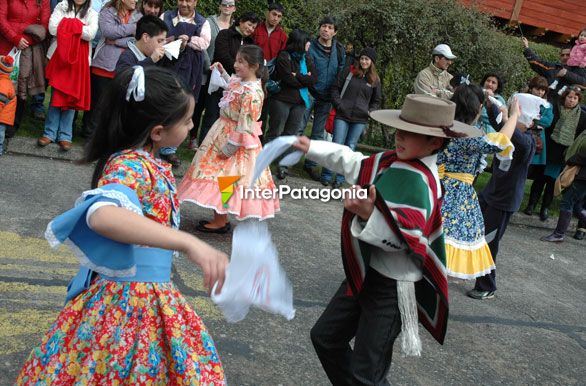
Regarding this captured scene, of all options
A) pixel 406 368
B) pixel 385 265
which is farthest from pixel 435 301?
pixel 406 368

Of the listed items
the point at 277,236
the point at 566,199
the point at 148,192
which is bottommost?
the point at 277,236

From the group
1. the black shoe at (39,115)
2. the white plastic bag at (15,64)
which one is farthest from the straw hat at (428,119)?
the black shoe at (39,115)

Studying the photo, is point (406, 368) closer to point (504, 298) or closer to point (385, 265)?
point (385, 265)

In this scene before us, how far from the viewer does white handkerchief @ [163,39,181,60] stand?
6734mm

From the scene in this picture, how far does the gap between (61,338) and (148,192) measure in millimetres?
581

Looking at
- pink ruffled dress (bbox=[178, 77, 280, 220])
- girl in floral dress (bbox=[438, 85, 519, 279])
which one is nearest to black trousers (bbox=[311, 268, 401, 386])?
girl in floral dress (bbox=[438, 85, 519, 279])

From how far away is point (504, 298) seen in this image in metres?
6.14

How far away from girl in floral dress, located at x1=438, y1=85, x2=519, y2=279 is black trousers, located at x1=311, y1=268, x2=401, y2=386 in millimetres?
2290

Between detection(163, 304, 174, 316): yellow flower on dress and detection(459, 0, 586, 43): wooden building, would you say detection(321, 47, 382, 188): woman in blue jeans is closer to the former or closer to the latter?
detection(163, 304, 174, 316): yellow flower on dress

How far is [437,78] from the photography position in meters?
9.51

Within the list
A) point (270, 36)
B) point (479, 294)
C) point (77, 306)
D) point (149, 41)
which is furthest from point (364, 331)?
point (270, 36)

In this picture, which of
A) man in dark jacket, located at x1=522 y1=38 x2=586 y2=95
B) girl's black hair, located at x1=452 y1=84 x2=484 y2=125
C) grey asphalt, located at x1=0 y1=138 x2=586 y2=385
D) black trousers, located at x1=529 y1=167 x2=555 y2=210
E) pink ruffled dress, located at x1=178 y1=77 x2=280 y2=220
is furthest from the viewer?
man in dark jacket, located at x1=522 y1=38 x2=586 y2=95

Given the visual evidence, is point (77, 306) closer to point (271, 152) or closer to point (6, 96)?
point (271, 152)

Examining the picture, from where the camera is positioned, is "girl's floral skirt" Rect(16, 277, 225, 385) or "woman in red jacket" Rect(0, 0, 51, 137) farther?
"woman in red jacket" Rect(0, 0, 51, 137)
